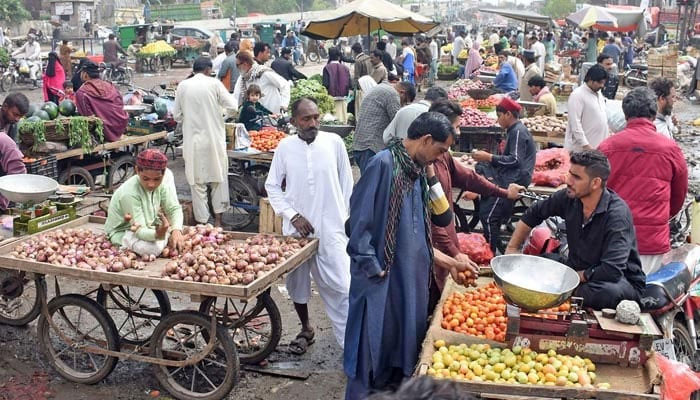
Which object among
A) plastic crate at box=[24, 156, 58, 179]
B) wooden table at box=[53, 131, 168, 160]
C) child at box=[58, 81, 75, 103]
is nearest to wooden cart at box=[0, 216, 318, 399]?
plastic crate at box=[24, 156, 58, 179]

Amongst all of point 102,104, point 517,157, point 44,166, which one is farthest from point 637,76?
point 44,166

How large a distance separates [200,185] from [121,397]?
138 inches

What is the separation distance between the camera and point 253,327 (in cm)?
560

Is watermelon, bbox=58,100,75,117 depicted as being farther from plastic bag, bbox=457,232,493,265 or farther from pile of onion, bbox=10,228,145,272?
plastic bag, bbox=457,232,493,265

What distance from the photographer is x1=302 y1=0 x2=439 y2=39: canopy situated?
12625mm

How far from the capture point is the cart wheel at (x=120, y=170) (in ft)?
31.0

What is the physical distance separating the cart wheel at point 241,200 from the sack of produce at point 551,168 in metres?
3.25

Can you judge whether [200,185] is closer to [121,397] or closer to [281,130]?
[281,130]

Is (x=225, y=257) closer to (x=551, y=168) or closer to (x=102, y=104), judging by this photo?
(x=551, y=168)

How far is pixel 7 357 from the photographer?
17.9 ft

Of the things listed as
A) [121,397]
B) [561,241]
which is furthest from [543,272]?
[121,397]

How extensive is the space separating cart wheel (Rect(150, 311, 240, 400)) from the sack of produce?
386 centimetres

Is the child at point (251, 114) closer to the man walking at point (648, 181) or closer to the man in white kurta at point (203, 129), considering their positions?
the man in white kurta at point (203, 129)

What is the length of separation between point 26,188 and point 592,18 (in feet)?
79.4
